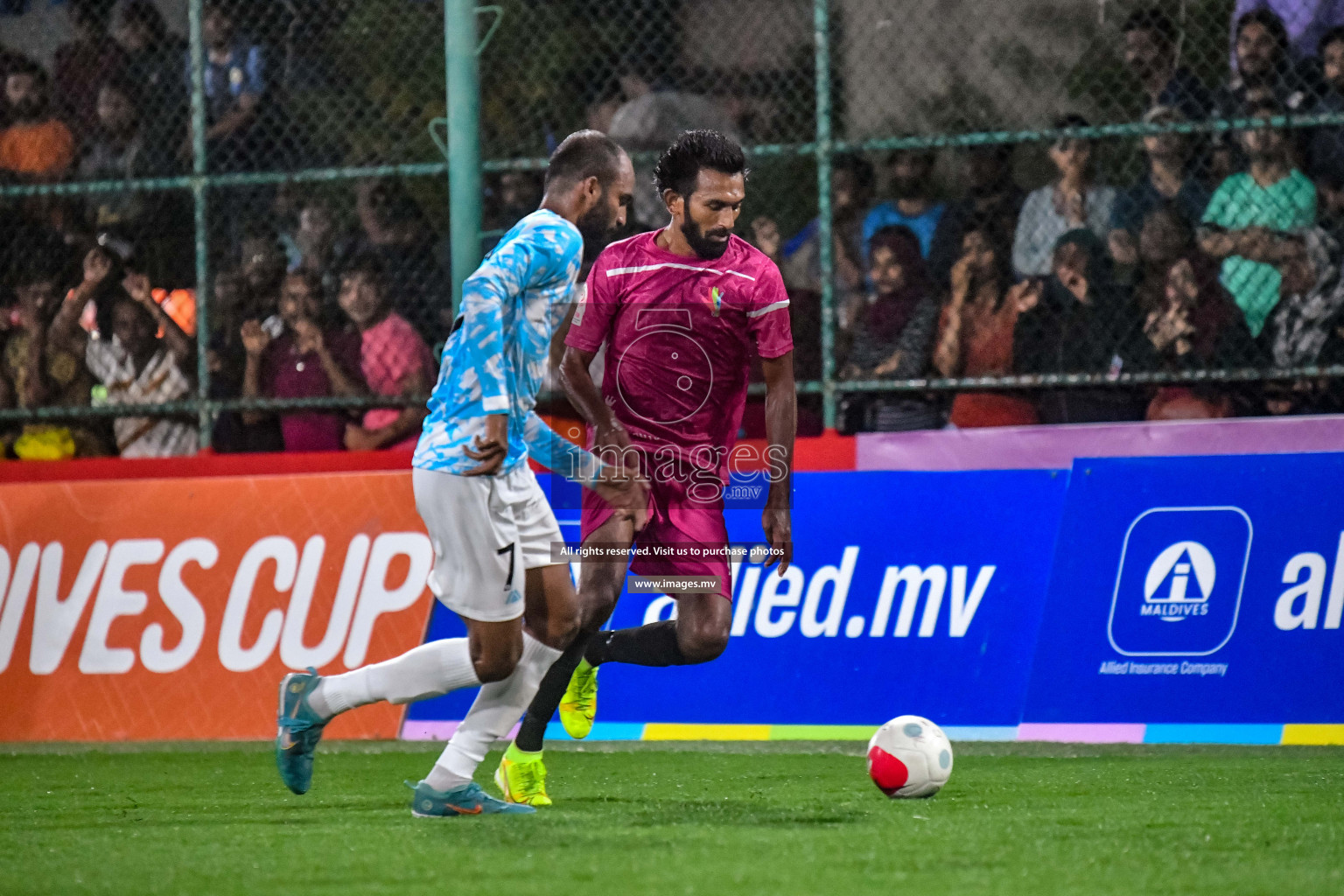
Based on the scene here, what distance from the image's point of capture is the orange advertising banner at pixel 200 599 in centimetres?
861

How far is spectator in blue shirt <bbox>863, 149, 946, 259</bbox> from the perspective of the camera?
935 cm

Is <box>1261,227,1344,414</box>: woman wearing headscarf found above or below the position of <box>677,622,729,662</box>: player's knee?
above

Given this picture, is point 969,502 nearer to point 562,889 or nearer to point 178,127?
point 562,889

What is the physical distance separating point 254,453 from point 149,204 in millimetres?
1633

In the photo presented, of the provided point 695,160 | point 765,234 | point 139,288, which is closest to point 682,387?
point 695,160

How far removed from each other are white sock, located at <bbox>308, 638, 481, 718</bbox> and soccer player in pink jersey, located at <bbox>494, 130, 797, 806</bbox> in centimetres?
83

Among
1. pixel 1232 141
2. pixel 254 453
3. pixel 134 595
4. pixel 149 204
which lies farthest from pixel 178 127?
pixel 1232 141

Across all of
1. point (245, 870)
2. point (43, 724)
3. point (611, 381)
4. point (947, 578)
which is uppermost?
point (611, 381)

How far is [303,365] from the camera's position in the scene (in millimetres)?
10070

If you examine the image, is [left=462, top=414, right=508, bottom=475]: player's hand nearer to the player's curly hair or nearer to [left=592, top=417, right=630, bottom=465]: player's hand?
[left=592, top=417, right=630, bottom=465]: player's hand

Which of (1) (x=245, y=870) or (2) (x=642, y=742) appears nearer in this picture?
(1) (x=245, y=870)

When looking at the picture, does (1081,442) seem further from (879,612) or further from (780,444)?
(780,444)

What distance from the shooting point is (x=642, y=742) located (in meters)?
8.23

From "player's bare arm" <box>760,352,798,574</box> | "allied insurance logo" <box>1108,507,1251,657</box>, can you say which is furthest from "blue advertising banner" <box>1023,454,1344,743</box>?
"player's bare arm" <box>760,352,798,574</box>
